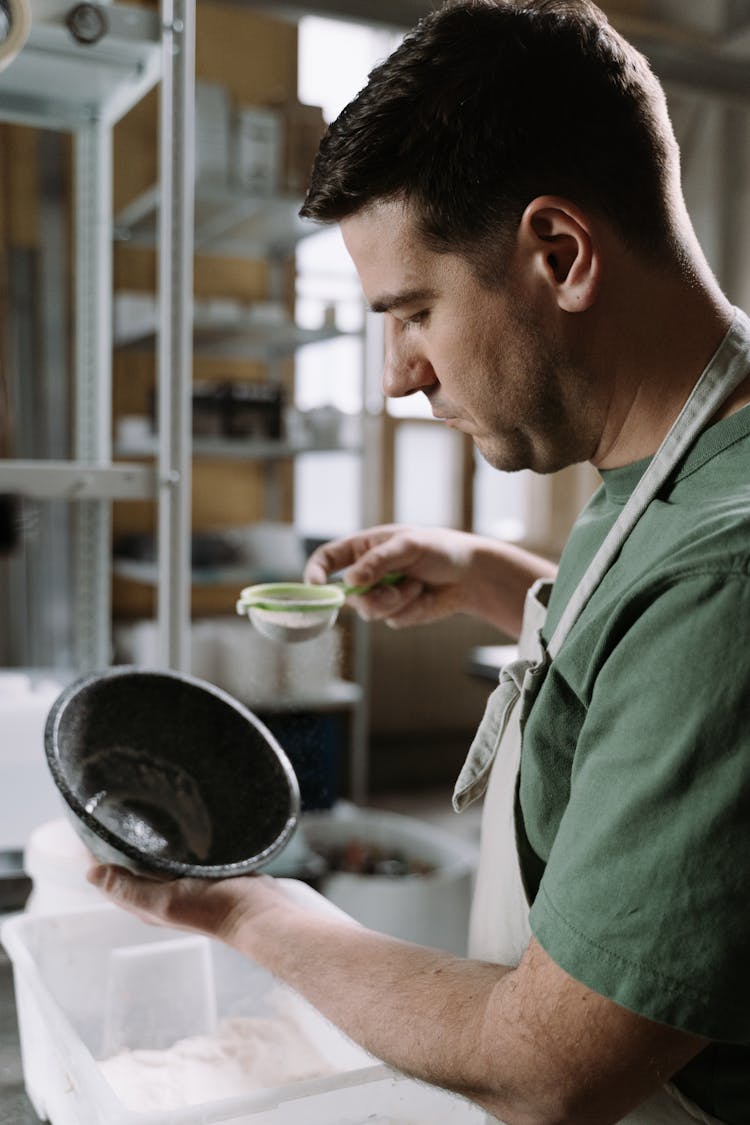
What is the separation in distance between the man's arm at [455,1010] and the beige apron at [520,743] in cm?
12

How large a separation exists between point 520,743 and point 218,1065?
437 mm

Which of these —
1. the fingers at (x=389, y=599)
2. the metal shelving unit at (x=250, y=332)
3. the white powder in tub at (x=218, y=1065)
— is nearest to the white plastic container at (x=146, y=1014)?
the white powder in tub at (x=218, y=1065)

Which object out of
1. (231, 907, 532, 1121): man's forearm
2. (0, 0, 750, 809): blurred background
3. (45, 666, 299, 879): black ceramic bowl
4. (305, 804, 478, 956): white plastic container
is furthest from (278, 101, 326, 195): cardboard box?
(231, 907, 532, 1121): man's forearm

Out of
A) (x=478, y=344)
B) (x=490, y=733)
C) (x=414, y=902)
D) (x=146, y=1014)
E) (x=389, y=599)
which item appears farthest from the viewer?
(x=414, y=902)

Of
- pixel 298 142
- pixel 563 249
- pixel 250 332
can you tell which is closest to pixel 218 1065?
pixel 563 249

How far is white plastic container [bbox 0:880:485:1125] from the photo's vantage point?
818 mm

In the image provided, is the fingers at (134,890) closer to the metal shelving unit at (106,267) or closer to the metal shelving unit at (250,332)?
the metal shelving unit at (106,267)

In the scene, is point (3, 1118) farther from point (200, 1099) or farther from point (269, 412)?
point (269, 412)

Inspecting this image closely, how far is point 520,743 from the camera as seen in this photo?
2.94ft

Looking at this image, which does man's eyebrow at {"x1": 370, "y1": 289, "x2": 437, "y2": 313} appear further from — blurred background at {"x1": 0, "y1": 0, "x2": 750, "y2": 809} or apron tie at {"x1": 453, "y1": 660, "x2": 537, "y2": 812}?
blurred background at {"x1": 0, "y1": 0, "x2": 750, "y2": 809}

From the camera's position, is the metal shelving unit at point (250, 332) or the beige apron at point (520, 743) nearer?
the beige apron at point (520, 743)

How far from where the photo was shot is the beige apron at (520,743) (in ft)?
2.66

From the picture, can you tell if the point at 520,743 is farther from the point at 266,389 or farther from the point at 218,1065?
the point at 266,389

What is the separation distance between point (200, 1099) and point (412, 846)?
2195 mm
